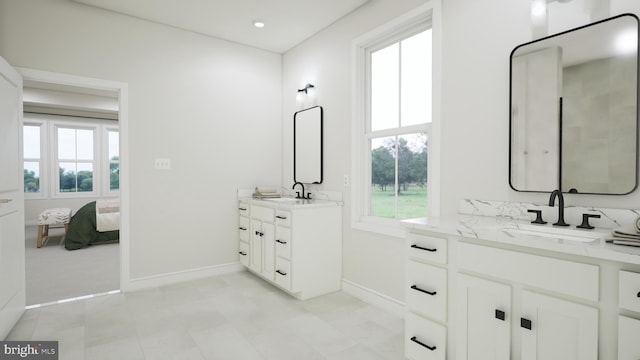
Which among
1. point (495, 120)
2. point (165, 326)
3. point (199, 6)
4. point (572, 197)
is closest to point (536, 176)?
point (572, 197)

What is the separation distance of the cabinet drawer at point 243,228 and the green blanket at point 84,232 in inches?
109

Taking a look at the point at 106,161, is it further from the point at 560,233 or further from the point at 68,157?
the point at 560,233

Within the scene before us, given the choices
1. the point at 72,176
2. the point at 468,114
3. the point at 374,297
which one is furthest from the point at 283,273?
the point at 72,176

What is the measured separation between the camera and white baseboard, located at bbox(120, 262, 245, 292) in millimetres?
3284

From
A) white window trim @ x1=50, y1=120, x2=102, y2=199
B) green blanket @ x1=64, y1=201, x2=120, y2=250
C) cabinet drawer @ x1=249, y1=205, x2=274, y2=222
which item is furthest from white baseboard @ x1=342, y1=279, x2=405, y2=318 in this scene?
white window trim @ x1=50, y1=120, x2=102, y2=199

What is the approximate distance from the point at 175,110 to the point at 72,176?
5.48 m

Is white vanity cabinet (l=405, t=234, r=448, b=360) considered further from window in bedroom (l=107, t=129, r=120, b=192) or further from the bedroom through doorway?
window in bedroom (l=107, t=129, r=120, b=192)

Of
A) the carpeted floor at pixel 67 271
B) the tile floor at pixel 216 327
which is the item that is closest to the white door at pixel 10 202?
the tile floor at pixel 216 327

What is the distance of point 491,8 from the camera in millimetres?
2061

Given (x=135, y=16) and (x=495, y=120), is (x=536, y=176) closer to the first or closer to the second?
(x=495, y=120)

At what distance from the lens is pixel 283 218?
3.02 m

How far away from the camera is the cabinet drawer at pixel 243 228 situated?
3682 mm

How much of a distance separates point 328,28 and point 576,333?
3178 mm

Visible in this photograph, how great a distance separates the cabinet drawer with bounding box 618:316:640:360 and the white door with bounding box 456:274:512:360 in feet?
1.17
